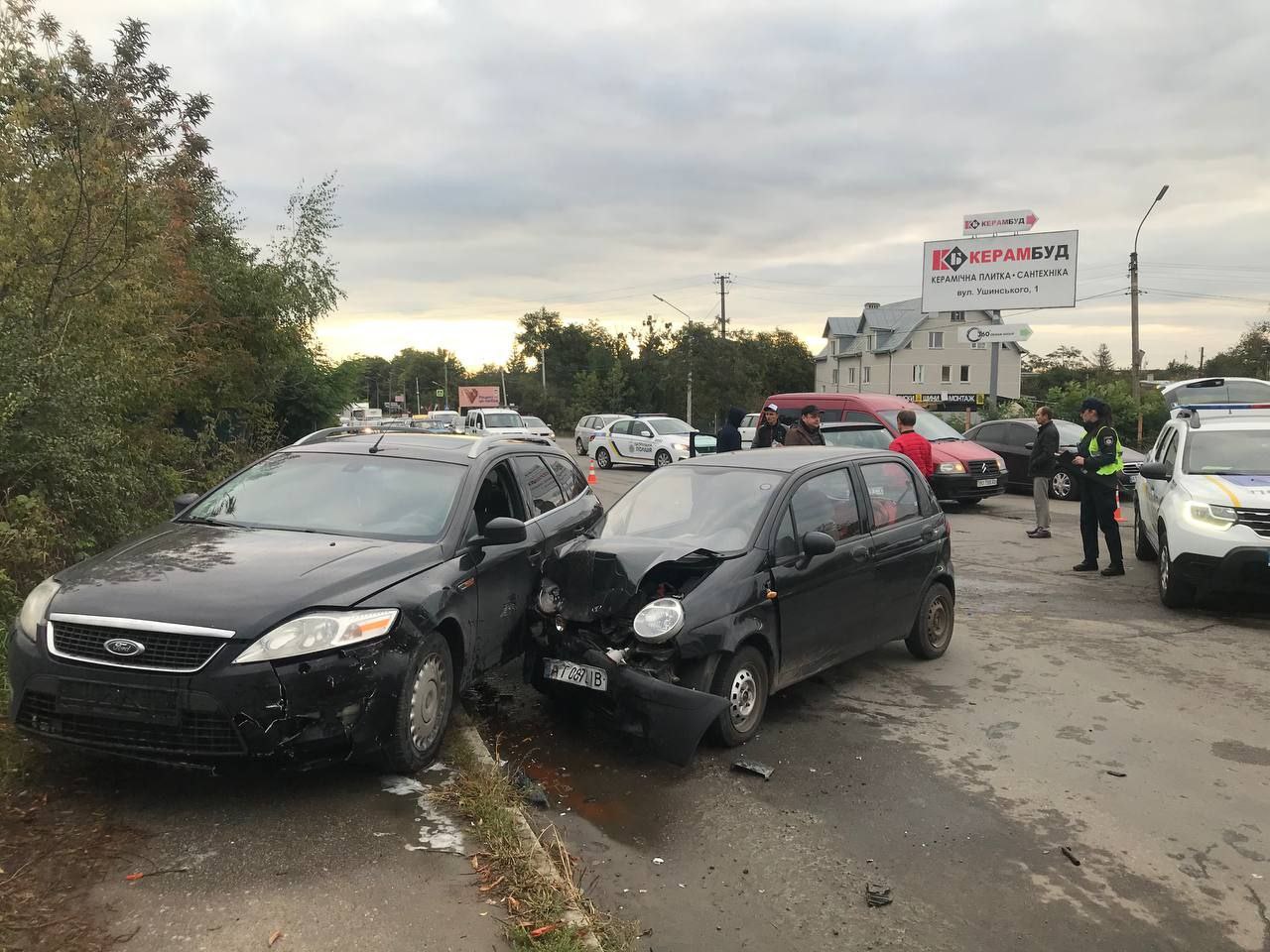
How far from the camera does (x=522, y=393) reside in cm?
9050

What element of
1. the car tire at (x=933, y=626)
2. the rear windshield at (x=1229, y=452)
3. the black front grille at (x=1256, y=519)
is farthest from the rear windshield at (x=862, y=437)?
the car tire at (x=933, y=626)

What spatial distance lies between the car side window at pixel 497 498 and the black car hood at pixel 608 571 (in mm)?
517

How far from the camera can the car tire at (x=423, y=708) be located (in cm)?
423

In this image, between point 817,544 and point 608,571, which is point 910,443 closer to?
point 817,544

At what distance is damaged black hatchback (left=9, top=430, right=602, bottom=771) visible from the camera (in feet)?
12.4

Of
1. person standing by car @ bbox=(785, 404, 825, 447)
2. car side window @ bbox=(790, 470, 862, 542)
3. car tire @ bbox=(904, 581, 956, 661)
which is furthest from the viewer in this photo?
person standing by car @ bbox=(785, 404, 825, 447)

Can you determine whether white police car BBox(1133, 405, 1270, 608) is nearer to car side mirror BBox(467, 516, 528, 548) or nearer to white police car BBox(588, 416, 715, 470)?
car side mirror BBox(467, 516, 528, 548)

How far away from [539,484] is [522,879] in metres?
3.50

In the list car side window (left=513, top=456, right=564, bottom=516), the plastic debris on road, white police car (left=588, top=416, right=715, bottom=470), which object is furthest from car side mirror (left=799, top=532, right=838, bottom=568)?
white police car (left=588, top=416, right=715, bottom=470)

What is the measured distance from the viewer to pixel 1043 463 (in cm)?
1264

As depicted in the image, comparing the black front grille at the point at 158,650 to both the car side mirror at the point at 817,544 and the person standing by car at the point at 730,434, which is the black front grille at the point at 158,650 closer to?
the car side mirror at the point at 817,544

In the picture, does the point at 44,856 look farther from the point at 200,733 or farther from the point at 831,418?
the point at 831,418

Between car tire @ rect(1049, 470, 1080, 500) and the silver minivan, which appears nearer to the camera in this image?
car tire @ rect(1049, 470, 1080, 500)

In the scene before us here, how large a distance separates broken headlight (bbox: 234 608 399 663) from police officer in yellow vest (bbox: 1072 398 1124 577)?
8374 mm
